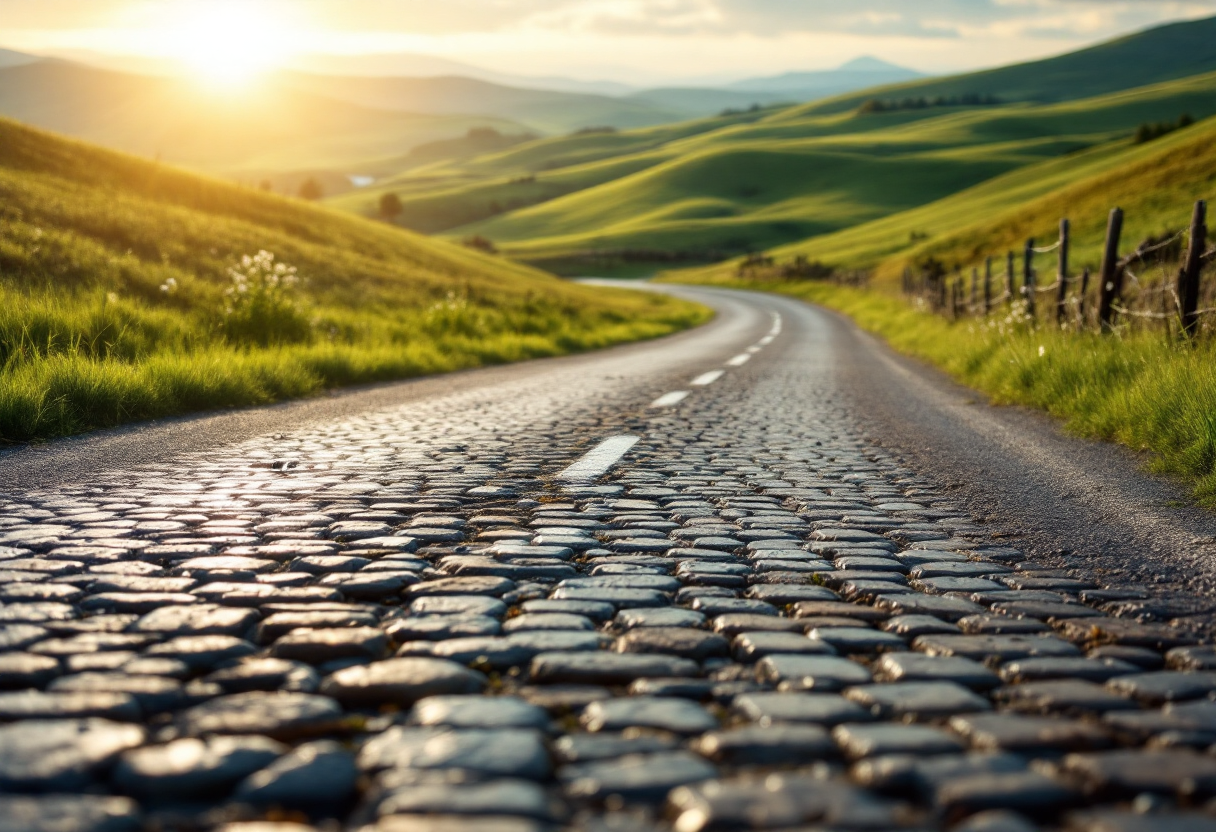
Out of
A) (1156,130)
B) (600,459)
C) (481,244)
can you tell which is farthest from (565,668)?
(481,244)

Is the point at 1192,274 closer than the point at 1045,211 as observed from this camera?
Yes

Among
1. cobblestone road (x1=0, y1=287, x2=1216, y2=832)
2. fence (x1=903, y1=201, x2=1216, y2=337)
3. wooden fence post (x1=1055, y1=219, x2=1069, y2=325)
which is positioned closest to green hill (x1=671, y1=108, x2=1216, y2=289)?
fence (x1=903, y1=201, x2=1216, y2=337)

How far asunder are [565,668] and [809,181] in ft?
457

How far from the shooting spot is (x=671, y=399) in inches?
420

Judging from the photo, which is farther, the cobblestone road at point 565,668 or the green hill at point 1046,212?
the green hill at point 1046,212

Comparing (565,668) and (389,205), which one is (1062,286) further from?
(389,205)

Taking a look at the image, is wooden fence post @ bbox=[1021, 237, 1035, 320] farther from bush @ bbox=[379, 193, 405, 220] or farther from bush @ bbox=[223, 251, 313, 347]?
bush @ bbox=[379, 193, 405, 220]

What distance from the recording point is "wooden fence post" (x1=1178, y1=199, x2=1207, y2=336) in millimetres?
9336

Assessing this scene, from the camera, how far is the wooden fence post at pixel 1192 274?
934 cm

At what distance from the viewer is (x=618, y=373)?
14.4 metres

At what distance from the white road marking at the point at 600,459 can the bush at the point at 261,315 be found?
321 inches

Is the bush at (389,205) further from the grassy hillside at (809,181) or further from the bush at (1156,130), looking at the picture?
the bush at (1156,130)

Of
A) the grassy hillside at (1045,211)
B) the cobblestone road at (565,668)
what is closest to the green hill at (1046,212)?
the grassy hillside at (1045,211)

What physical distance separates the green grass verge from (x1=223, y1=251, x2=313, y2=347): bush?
9.52 m
